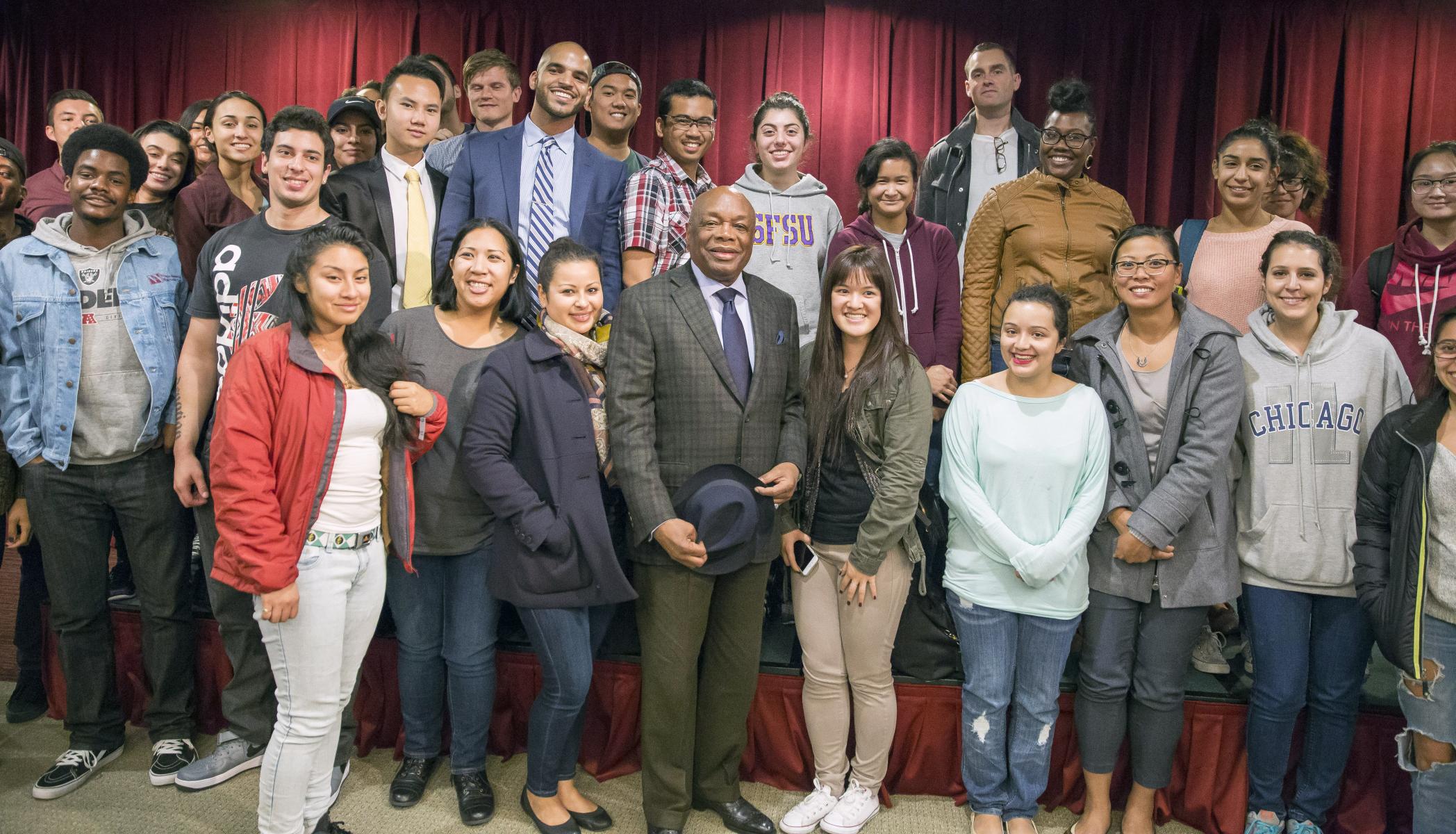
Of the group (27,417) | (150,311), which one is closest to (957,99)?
(150,311)

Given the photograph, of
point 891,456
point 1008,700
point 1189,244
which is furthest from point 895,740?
point 1189,244

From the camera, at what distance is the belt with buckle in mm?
2176

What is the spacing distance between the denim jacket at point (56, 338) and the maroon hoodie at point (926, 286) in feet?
6.54

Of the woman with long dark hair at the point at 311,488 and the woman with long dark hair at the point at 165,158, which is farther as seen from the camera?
the woman with long dark hair at the point at 165,158

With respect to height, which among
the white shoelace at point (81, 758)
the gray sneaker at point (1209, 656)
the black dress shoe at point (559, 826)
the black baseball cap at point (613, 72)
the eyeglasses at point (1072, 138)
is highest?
the black baseball cap at point (613, 72)

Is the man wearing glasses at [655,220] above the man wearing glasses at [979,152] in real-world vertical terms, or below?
below

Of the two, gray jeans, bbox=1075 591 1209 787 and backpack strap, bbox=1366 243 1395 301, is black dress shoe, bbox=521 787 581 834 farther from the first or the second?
backpack strap, bbox=1366 243 1395 301

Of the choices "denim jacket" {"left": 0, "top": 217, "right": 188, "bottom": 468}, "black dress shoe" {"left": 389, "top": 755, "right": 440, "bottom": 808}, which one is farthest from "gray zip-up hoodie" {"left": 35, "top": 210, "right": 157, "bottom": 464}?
"black dress shoe" {"left": 389, "top": 755, "right": 440, "bottom": 808}

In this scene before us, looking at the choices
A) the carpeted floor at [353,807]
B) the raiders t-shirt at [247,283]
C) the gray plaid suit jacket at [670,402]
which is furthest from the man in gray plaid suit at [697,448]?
the raiders t-shirt at [247,283]

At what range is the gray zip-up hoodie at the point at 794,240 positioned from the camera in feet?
10.1

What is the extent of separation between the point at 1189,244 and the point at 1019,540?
137 cm

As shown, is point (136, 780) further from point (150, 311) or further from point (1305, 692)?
point (1305, 692)

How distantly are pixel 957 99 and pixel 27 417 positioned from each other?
4648 millimetres

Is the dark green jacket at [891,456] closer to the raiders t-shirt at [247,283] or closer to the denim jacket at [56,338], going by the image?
the raiders t-shirt at [247,283]
